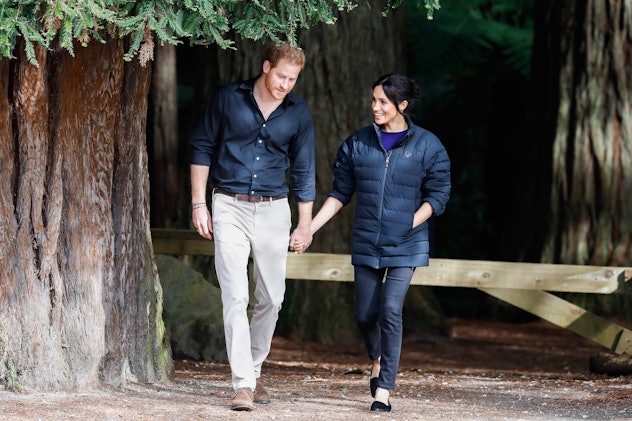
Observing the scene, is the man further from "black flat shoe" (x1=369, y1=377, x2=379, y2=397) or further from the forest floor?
"black flat shoe" (x1=369, y1=377, x2=379, y2=397)

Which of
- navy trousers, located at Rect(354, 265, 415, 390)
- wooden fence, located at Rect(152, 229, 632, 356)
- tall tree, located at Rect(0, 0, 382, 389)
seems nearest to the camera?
tall tree, located at Rect(0, 0, 382, 389)

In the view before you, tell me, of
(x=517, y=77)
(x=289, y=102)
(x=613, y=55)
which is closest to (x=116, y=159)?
(x=289, y=102)

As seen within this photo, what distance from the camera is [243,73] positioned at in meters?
10.3

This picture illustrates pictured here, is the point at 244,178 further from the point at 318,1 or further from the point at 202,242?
the point at 202,242

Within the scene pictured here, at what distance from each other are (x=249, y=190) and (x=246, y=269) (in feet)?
1.44

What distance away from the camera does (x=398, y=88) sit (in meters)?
6.30

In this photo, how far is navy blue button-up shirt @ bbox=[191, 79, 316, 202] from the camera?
618 cm

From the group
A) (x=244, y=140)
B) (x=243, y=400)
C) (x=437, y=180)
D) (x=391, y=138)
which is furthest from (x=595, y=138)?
(x=243, y=400)

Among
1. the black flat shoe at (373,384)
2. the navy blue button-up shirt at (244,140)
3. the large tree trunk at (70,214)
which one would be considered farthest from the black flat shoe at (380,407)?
the large tree trunk at (70,214)

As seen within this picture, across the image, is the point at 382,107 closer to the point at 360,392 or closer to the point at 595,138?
the point at 360,392

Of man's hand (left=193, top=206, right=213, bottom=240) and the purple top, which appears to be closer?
man's hand (left=193, top=206, right=213, bottom=240)

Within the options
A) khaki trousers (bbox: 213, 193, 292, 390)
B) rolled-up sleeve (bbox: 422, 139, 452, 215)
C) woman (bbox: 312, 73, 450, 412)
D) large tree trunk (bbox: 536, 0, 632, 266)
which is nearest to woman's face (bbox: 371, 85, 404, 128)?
woman (bbox: 312, 73, 450, 412)

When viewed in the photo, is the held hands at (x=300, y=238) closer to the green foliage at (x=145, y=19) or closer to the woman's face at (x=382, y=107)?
the woman's face at (x=382, y=107)

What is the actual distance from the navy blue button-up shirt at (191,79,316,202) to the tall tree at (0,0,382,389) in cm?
40
